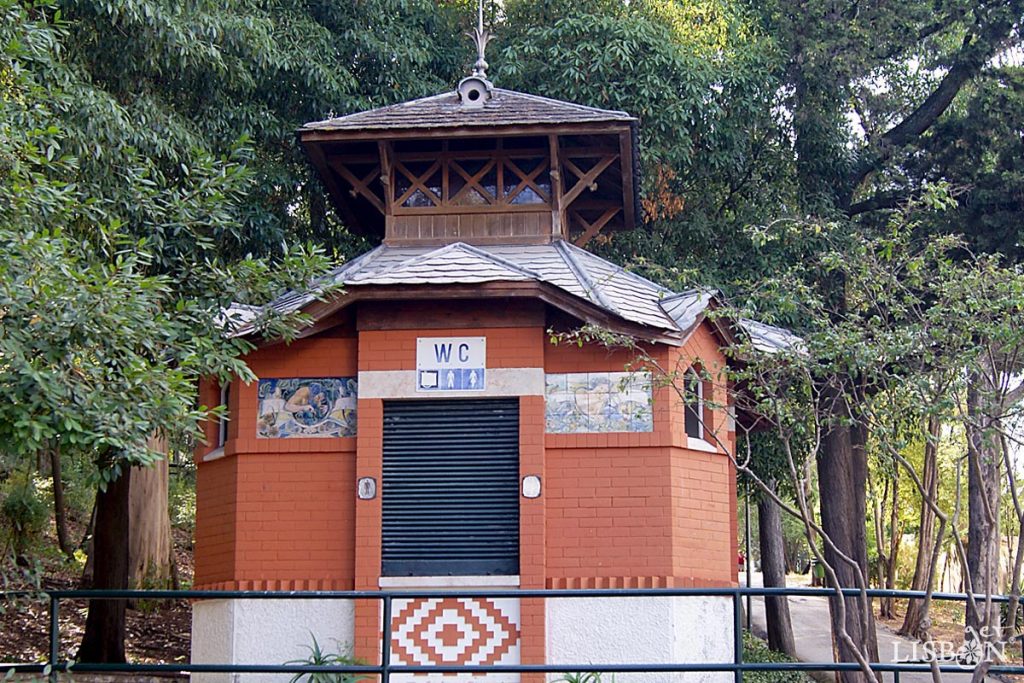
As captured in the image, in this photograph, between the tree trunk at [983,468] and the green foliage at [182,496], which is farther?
the green foliage at [182,496]

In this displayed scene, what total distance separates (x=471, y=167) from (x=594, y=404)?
14.1 ft

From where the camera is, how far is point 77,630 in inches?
904

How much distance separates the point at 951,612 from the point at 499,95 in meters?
28.1

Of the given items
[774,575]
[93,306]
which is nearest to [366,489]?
[93,306]

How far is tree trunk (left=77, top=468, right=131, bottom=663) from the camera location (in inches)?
750

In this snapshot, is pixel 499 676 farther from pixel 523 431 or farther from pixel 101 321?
pixel 101 321

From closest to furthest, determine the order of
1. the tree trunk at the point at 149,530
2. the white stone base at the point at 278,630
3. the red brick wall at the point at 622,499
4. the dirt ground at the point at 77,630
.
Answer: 1. the white stone base at the point at 278,630
2. the red brick wall at the point at 622,499
3. the dirt ground at the point at 77,630
4. the tree trunk at the point at 149,530

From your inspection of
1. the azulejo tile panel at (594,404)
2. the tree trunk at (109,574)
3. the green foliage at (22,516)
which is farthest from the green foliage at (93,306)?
the green foliage at (22,516)

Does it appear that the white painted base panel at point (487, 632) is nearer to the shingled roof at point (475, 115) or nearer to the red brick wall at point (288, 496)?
the red brick wall at point (288, 496)

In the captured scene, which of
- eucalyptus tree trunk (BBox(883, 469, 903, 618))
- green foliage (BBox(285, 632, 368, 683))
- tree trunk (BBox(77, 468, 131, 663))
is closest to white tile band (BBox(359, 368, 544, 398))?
green foliage (BBox(285, 632, 368, 683))

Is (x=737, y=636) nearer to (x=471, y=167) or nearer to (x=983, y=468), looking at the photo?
(x=983, y=468)

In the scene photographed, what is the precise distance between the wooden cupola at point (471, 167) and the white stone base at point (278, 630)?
5122 millimetres

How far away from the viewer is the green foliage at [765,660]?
20.4m

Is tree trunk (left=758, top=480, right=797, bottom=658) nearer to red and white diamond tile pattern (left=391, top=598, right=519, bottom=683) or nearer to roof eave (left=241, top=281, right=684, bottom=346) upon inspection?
roof eave (left=241, top=281, right=684, bottom=346)
